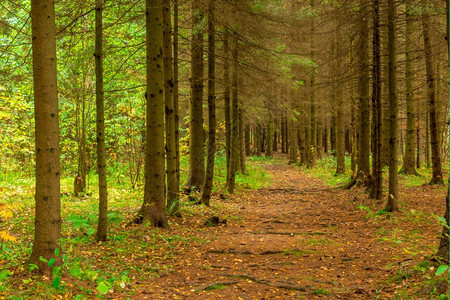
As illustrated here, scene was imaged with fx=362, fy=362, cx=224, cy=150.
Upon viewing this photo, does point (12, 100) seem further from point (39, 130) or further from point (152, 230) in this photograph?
point (39, 130)

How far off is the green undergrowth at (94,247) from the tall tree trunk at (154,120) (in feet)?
1.53

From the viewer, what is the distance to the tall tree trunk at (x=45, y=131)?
14.3 feet

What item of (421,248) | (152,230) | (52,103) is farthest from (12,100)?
(421,248)

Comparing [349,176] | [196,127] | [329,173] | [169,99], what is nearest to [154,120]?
[169,99]

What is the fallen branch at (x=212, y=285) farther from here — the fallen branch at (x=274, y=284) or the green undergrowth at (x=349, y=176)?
the green undergrowth at (x=349, y=176)

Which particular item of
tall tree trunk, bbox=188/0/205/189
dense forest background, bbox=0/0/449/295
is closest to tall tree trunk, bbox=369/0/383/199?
dense forest background, bbox=0/0/449/295

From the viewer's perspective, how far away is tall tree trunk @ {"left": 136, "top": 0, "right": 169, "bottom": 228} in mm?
7754

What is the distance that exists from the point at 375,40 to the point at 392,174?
3819 mm

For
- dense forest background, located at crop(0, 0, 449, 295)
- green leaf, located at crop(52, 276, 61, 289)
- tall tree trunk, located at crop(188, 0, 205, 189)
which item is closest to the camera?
green leaf, located at crop(52, 276, 61, 289)

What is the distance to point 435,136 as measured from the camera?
42.4ft

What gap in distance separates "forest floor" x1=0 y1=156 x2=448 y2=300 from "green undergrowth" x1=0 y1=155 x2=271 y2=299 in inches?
0.7

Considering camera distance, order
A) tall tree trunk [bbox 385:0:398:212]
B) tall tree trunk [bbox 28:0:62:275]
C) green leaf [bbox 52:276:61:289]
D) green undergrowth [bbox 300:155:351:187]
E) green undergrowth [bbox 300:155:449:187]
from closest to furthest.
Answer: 1. green leaf [bbox 52:276:61:289]
2. tall tree trunk [bbox 28:0:62:275]
3. tall tree trunk [bbox 385:0:398:212]
4. green undergrowth [bbox 300:155:449:187]
5. green undergrowth [bbox 300:155:351:187]

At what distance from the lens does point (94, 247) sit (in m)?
6.35

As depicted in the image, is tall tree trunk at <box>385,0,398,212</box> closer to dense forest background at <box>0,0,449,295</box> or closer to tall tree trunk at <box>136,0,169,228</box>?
dense forest background at <box>0,0,449,295</box>
